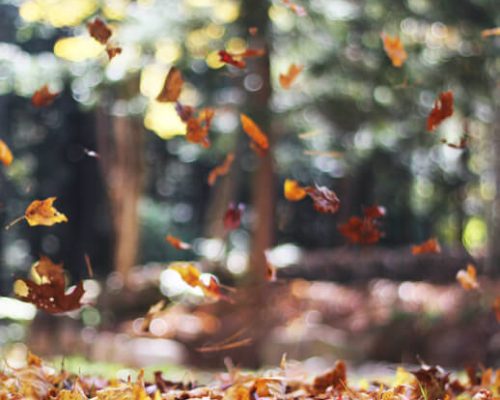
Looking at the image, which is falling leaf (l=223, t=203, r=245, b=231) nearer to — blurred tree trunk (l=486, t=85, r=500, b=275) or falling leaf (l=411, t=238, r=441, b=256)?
falling leaf (l=411, t=238, r=441, b=256)

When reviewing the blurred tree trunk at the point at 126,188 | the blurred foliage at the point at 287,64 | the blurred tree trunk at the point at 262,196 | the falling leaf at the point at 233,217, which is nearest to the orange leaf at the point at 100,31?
the falling leaf at the point at 233,217

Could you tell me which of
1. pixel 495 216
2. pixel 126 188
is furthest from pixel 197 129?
pixel 126 188

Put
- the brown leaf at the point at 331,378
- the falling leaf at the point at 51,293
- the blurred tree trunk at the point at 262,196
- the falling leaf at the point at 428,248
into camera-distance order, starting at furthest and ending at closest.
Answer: the blurred tree trunk at the point at 262,196
the falling leaf at the point at 428,248
the brown leaf at the point at 331,378
the falling leaf at the point at 51,293

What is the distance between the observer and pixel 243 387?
82.8 inches

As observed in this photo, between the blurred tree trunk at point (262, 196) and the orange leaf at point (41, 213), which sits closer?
the orange leaf at point (41, 213)

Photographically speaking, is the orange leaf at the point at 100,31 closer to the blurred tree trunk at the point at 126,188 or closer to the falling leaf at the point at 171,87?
the falling leaf at the point at 171,87

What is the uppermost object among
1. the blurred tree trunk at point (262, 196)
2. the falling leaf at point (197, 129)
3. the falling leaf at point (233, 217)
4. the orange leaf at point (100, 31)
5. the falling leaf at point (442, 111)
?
the orange leaf at point (100, 31)

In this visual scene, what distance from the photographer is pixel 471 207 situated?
18078mm

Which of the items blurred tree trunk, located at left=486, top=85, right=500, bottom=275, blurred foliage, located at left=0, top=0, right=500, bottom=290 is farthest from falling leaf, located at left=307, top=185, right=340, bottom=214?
blurred tree trunk, located at left=486, top=85, right=500, bottom=275

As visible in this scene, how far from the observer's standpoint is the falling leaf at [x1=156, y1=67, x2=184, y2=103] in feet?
8.25

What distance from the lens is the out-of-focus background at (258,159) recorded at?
6.95 meters

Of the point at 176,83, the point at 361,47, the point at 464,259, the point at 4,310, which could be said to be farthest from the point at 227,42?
the point at 464,259

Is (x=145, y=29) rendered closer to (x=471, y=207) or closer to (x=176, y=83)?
(x=176, y=83)

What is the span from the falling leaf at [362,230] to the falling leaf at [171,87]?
2.32 ft
